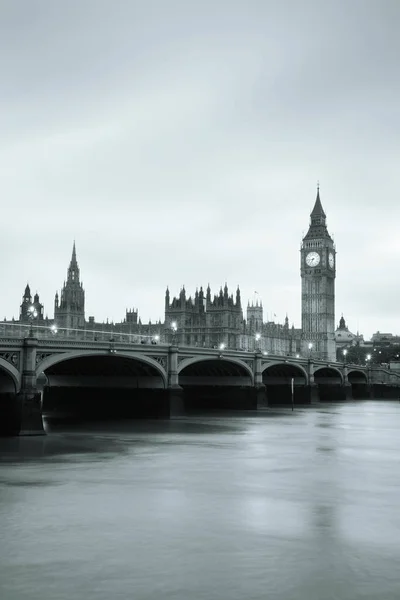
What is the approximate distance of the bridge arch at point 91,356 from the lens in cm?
4662

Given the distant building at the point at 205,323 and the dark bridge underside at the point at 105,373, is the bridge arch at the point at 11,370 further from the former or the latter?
the distant building at the point at 205,323

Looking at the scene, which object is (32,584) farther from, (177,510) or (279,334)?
(279,334)

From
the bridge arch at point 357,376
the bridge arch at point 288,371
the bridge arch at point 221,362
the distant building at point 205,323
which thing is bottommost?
the bridge arch at point 357,376

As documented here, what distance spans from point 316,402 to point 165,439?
194ft

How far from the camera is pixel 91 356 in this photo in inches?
2174

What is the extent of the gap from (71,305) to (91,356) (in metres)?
129

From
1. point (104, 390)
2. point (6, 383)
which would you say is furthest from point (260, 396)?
point (6, 383)

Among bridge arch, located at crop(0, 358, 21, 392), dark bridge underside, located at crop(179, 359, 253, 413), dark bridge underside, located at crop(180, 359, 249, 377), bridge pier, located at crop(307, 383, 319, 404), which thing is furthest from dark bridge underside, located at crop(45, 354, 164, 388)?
bridge pier, located at crop(307, 383, 319, 404)

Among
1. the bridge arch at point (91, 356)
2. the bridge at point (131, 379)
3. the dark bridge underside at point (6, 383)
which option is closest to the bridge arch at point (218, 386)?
the bridge at point (131, 379)

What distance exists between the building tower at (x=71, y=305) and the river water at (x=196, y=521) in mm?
137741

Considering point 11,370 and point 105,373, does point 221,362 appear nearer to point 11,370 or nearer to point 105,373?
point 105,373

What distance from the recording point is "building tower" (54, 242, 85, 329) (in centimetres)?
17912

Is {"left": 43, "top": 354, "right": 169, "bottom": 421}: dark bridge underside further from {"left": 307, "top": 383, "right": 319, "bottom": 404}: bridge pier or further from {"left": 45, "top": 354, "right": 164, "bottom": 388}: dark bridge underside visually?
{"left": 307, "top": 383, "right": 319, "bottom": 404}: bridge pier

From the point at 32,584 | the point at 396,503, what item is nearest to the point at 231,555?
the point at 32,584
